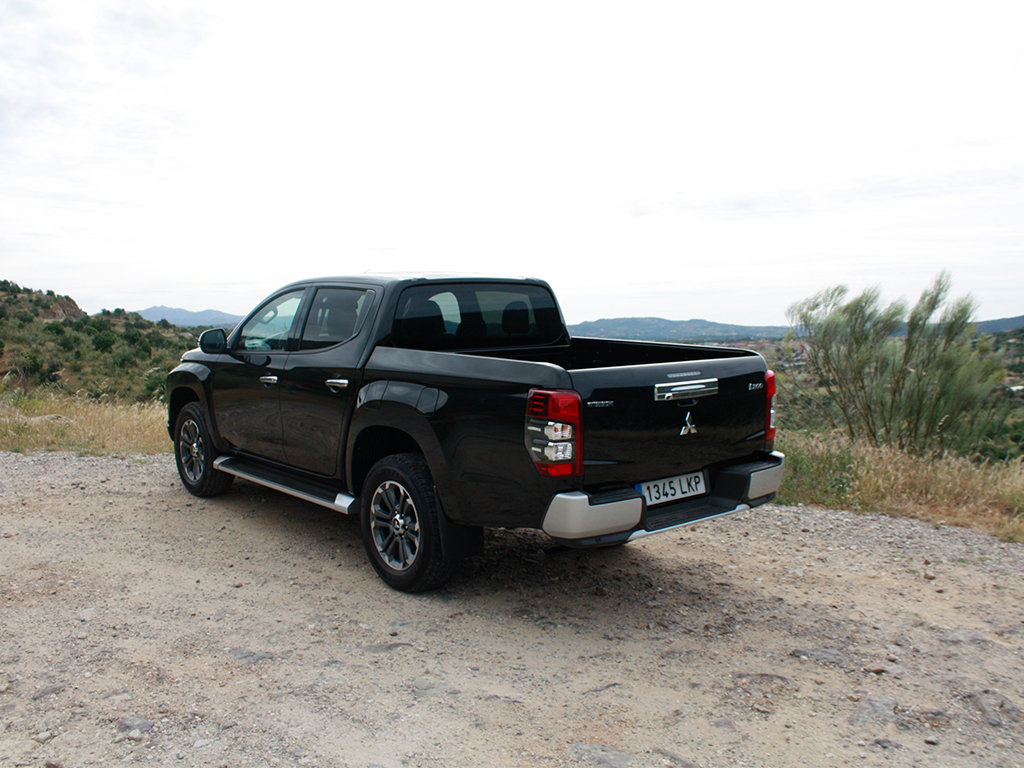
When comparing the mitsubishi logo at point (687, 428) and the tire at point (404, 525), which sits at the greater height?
the mitsubishi logo at point (687, 428)

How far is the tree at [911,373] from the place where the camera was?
10422 mm

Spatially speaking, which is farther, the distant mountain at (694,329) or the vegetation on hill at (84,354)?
the vegetation on hill at (84,354)

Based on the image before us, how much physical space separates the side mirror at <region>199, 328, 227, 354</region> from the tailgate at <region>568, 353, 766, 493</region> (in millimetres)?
3707

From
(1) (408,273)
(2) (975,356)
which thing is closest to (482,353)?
(1) (408,273)

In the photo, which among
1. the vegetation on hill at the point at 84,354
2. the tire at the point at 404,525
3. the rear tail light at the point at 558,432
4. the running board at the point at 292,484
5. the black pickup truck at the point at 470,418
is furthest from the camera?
the vegetation on hill at the point at 84,354

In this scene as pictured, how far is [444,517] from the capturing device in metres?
4.27

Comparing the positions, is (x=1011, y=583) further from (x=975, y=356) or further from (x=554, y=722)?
(x=975, y=356)

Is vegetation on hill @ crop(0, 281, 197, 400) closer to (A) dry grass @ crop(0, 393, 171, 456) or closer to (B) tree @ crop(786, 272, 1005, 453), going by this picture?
(A) dry grass @ crop(0, 393, 171, 456)

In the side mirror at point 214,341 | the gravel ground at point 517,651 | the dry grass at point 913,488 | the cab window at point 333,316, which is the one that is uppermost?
the cab window at point 333,316

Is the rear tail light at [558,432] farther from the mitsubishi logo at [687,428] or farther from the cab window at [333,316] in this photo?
the cab window at [333,316]

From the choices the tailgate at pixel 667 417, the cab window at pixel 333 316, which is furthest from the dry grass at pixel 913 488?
the cab window at pixel 333 316

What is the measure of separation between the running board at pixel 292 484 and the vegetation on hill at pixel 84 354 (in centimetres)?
1675

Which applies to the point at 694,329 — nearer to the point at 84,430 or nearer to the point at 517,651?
the point at 84,430

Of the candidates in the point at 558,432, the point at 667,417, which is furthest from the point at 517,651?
the point at 667,417
